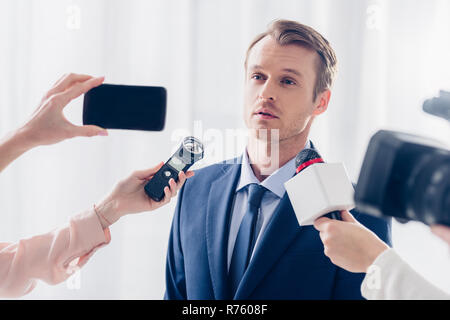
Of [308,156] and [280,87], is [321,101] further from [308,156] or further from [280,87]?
[308,156]

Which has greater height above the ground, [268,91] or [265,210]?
[268,91]

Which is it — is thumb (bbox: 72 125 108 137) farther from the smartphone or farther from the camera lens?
the camera lens

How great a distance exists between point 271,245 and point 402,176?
0.38 m

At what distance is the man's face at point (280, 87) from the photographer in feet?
3.32

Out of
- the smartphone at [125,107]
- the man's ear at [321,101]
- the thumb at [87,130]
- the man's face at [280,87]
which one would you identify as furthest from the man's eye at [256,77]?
the thumb at [87,130]

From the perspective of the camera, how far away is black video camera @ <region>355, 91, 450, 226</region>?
1.80ft

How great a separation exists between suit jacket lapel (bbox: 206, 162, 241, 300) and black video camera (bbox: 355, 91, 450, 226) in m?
0.42

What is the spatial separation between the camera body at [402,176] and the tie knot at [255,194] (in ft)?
1.24

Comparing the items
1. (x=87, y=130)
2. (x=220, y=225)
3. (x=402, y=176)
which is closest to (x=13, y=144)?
(x=87, y=130)

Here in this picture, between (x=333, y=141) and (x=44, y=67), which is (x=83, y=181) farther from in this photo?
(x=333, y=141)

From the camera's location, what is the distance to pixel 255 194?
0.98 metres

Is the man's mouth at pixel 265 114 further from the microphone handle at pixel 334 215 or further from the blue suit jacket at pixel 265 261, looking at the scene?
the microphone handle at pixel 334 215

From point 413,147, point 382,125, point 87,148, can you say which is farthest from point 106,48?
point 413,147
